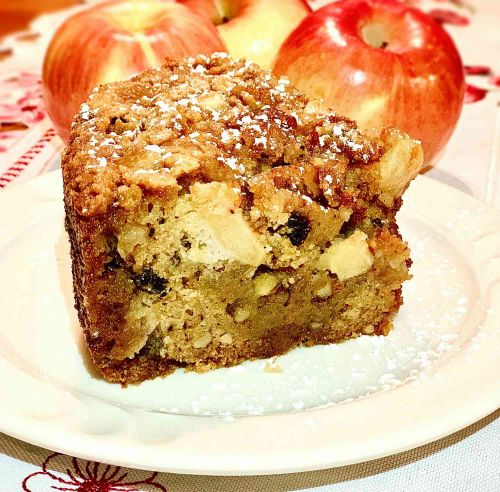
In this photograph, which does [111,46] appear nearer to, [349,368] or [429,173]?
[429,173]

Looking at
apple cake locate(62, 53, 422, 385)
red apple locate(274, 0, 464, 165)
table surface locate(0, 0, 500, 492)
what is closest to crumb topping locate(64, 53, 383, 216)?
apple cake locate(62, 53, 422, 385)

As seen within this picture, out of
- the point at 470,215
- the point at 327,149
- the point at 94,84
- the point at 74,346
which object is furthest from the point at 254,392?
the point at 94,84

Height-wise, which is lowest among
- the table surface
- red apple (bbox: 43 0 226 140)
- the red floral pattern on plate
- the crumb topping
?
the table surface

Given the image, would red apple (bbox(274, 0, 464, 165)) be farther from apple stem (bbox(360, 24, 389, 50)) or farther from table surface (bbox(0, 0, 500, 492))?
table surface (bbox(0, 0, 500, 492))

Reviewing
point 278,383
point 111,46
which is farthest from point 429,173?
point 278,383

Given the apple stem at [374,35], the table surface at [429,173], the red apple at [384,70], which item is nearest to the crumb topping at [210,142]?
the table surface at [429,173]
